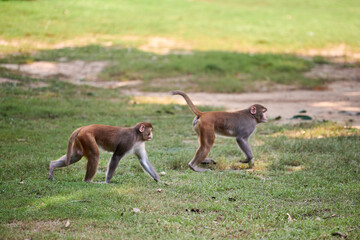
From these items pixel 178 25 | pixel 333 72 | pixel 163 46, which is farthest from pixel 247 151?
pixel 178 25

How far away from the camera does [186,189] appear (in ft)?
24.1

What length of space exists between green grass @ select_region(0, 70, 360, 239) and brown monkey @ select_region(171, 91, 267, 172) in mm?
317

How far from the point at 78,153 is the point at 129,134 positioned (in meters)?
0.87

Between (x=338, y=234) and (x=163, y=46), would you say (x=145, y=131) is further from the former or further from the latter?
(x=163, y=46)

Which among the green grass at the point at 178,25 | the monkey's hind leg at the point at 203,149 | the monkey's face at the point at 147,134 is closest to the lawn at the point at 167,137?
the green grass at the point at 178,25

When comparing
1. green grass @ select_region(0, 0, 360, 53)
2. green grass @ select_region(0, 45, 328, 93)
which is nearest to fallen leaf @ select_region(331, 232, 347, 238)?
green grass @ select_region(0, 45, 328, 93)

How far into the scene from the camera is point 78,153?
7.51m

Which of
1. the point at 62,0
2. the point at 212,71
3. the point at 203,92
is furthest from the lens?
the point at 62,0

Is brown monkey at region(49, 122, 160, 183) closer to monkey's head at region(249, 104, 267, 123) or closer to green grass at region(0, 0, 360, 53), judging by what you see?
monkey's head at region(249, 104, 267, 123)

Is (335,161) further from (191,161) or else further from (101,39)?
(101,39)

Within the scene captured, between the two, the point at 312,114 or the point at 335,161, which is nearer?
the point at 335,161

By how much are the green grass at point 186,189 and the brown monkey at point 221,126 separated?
317mm

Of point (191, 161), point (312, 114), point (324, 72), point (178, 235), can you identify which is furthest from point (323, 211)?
point (324, 72)

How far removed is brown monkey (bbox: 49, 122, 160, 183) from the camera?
24.0ft
